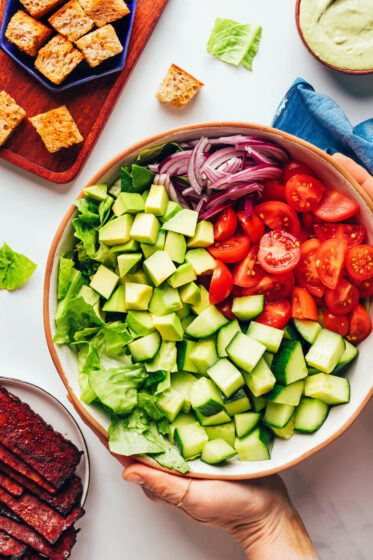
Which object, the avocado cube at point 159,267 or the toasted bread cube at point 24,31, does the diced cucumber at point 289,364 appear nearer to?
the avocado cube at point 159,267

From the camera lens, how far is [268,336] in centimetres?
219

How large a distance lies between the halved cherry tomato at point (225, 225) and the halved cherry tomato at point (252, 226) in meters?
0.03

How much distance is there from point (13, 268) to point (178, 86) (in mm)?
1302

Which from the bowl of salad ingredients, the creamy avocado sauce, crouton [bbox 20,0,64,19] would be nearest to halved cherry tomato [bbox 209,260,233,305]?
the bowl of salad ingredients

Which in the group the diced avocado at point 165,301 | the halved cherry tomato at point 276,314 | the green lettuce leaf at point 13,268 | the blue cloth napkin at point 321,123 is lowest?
the green lettuce leaf at point 13,268

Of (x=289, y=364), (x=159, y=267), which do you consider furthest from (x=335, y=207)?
(x=159, y=267)

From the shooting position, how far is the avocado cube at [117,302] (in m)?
2.27

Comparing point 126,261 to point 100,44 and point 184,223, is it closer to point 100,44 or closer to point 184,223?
point 184,223

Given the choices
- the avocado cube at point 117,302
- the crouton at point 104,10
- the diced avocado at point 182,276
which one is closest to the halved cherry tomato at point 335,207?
the diced avocado at point 182,276

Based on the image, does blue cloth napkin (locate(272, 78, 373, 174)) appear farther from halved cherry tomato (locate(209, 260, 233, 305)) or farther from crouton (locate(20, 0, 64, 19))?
crouton (locate(20, 0, 64, 19))

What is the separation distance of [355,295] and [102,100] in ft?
5.43

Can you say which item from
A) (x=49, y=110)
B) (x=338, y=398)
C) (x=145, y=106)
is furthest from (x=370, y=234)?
(x=49, y=110)

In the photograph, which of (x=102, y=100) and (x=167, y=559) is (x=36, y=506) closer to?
(x=167, y=559)

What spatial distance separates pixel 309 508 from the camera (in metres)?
2.79
